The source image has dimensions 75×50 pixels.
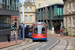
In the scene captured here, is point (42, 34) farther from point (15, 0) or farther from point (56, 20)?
point (56, 20)

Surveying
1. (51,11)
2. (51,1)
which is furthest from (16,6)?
(51,1)

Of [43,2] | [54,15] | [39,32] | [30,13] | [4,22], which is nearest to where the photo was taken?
[39,32]

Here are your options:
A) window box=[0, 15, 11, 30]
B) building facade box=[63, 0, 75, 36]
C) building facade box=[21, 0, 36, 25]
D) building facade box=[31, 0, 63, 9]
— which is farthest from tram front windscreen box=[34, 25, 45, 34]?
building facade box=[31, 0, 63, 9]

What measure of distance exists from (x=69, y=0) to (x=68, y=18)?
4.85 metres

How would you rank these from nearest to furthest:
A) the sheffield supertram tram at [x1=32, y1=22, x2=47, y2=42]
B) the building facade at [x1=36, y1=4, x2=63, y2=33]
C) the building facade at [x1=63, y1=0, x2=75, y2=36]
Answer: the sheffield supertram tram at [x1=32, y1=22, x2=47, y2=42] < the building facade at [x1=63, y1=0, x2=75, y2=36] < the building facade at [x1=36, y1=4, x2=63, y2=33]

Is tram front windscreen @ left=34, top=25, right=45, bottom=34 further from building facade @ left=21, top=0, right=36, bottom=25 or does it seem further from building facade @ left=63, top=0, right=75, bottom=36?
building facade @ left=21, top=0, right=36, bottom=25

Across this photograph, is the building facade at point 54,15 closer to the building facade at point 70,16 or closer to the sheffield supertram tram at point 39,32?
the building facade at point 70,16

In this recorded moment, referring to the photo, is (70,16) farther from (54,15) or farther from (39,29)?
(54,15)

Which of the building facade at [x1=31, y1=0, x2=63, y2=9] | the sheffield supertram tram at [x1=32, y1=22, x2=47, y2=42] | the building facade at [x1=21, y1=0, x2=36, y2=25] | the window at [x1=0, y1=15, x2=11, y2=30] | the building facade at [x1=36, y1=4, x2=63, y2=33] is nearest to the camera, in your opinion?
the sheffield supertram tram at [x1=32, y1=22, x2=47, y2=42]

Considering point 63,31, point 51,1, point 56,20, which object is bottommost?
point 63,31

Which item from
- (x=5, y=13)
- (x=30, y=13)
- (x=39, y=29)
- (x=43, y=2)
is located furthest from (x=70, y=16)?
(x=43, y=2)

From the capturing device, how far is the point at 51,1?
8238 centimetres

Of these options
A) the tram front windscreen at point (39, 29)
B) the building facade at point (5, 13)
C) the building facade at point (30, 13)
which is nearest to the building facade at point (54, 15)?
the building facade at point (30, 13)

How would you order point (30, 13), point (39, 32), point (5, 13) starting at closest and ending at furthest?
1. point (39, 32)
2. point (5, 13)
3. point (30, 13)
